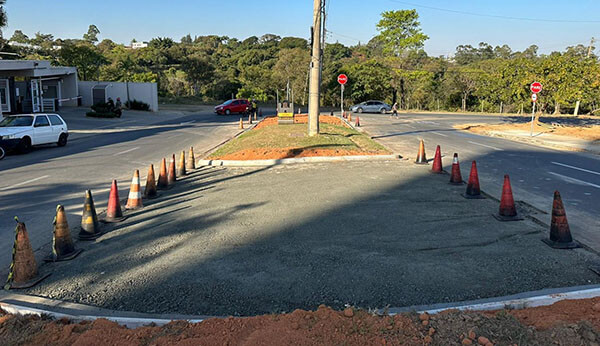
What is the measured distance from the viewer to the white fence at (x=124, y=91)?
155ft

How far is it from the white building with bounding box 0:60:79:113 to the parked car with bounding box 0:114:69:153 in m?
12.9

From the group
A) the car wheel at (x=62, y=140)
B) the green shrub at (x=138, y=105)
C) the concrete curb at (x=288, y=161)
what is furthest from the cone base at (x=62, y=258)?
the green shrub at (x=138, y=105)

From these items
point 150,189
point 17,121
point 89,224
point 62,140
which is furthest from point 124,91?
point 89,224

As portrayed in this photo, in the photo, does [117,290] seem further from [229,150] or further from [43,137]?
[43,137]

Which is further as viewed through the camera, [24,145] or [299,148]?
[24,145]

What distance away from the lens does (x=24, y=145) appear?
58.9 feet

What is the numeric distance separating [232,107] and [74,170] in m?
33.2

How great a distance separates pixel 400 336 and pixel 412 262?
7.56 feet

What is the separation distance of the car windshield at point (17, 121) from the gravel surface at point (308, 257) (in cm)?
1229

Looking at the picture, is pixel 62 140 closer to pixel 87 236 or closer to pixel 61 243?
pixel 87 236

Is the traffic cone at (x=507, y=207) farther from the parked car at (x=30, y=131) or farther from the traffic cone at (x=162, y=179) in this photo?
the parked car at (x=30, y=131)

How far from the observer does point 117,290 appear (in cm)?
522

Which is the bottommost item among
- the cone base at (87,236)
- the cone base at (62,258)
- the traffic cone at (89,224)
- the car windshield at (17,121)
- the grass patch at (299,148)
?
the cone base at (62,258)

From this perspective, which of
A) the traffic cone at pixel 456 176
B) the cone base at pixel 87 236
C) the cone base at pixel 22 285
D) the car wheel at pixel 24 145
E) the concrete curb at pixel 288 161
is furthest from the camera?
the car wheel at pixel 24 145
